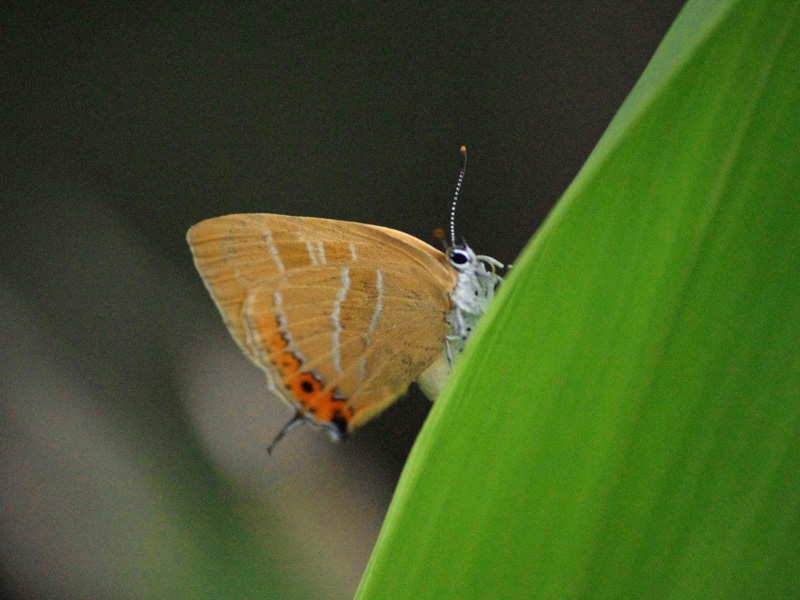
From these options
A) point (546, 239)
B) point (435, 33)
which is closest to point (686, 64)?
point (546, 239)

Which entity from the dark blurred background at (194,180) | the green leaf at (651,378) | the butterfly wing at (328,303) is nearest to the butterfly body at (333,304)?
the butterfly wing at (328,303)

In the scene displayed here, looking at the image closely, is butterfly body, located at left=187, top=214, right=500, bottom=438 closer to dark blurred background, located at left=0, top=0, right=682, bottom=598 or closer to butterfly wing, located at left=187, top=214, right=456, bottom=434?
butterfly wing, located at left=187, top=214, right=456, bottom=434

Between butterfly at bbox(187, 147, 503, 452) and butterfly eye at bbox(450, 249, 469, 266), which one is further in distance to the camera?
butterfly eye at bbox(450, 249, 469, 266)

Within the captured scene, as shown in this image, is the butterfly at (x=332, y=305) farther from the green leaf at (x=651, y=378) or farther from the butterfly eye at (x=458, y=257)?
the green leaf at (x=651, y=378)

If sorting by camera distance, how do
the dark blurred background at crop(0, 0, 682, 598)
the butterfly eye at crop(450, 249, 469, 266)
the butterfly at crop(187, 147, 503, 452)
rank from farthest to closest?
the dark blurred background at crop(0, 0, 682, 598) → the butterfly eye at crop(450, 249, 469, 266) → the butterfly at crop(187, 147, 503, 452)

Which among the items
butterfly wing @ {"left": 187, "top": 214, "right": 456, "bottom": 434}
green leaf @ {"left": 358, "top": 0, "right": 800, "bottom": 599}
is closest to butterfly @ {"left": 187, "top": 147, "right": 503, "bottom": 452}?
butterfly wing @ {"left": 187, "top": 214, "right": 456, "bottom": 434}

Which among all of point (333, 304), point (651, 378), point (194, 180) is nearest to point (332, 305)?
point (333, 304)
